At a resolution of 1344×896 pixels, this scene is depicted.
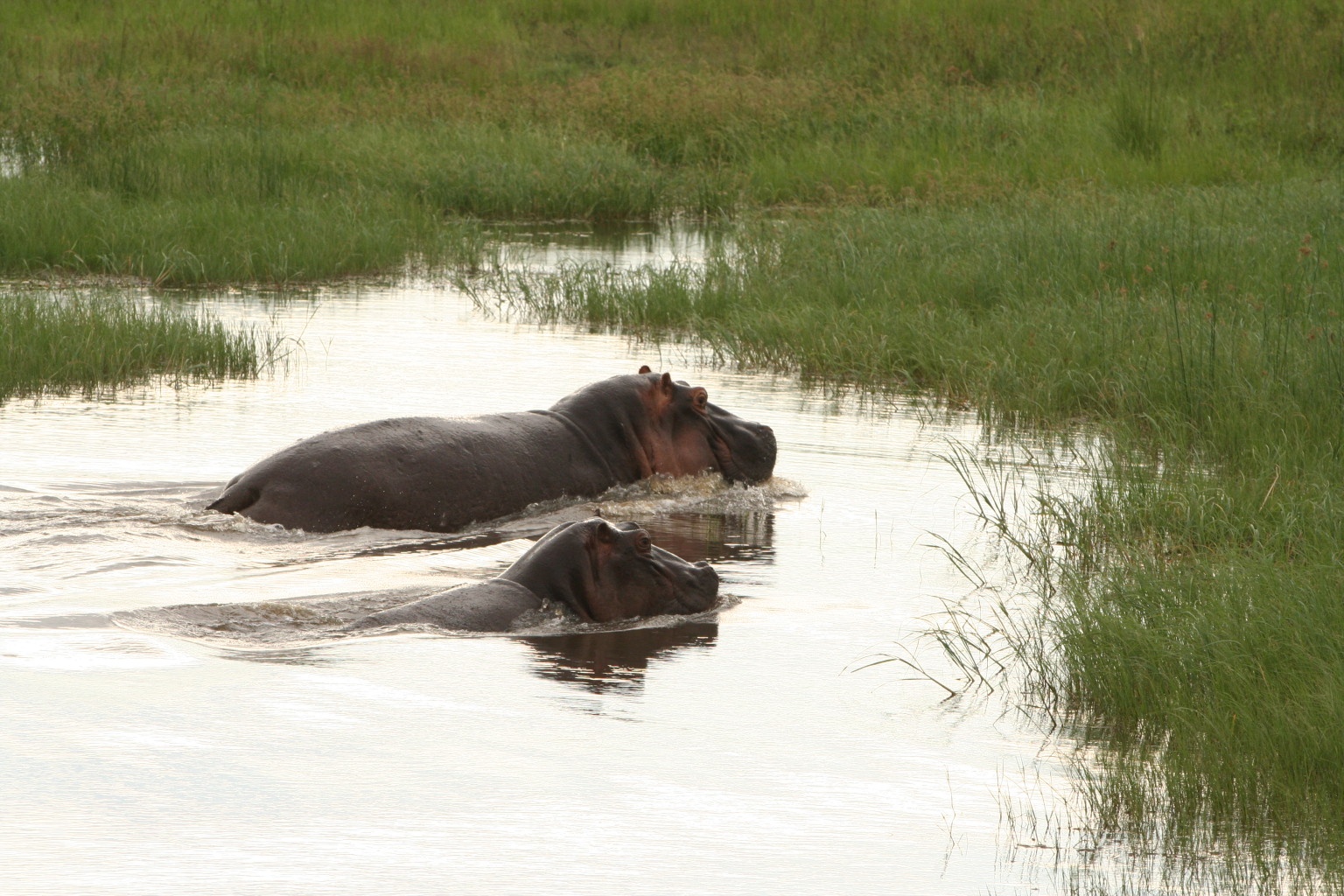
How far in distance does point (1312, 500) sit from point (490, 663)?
279 cm

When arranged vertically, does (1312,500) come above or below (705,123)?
below

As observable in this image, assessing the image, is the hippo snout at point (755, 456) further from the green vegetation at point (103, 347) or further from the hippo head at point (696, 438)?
the green vegetation at point (103, 347)

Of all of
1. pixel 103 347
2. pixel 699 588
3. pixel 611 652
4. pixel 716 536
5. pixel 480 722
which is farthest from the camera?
A: pixel 103 347

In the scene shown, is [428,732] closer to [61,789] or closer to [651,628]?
[61,789]

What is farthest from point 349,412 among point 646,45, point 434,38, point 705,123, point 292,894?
point 646,45

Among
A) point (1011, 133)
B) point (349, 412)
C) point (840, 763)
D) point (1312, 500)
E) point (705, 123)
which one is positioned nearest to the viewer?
point (840, 763)

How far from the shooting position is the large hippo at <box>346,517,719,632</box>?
5426mm

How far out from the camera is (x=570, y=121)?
18484 millimetres

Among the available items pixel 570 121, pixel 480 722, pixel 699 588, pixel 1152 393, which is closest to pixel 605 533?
pixel 699 588

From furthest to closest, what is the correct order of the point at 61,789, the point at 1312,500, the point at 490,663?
the point at 1312,500 < the point at 490,663 < the point at 61,789

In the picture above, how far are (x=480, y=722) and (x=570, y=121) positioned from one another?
47.8 feet

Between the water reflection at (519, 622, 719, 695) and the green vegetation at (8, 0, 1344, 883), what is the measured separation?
99 centimetres

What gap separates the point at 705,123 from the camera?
61.8 feet

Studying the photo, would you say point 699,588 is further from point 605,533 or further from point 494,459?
point 494,459
